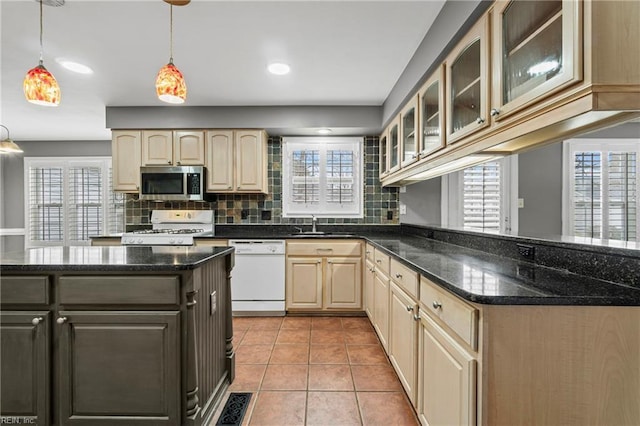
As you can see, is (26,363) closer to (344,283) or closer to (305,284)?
(305,284)

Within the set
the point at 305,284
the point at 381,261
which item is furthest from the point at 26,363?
the point at 305,284

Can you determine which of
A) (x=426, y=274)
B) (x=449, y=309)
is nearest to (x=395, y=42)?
(x=426, y=274)

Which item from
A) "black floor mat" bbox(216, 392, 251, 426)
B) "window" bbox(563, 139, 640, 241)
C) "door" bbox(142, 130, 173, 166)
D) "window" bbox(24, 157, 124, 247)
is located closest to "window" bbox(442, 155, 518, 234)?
"window" bbox(563, 139, 640, 241)

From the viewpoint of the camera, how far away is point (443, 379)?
4.29 feet

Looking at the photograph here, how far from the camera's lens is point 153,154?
374 cm

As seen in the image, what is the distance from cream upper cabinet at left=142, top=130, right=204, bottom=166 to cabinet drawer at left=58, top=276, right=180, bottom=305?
245cm

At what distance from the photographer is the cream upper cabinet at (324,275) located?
11.4 ft

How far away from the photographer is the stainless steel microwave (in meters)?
3.67

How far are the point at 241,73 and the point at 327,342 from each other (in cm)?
257

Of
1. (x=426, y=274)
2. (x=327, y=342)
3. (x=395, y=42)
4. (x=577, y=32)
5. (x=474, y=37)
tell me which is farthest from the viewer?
(x=327, y=342)

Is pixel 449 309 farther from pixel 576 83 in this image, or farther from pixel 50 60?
pixel 50 60

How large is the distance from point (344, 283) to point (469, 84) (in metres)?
2.39

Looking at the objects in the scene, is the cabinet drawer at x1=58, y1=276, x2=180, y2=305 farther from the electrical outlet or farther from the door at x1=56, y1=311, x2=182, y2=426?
the electrical outlet

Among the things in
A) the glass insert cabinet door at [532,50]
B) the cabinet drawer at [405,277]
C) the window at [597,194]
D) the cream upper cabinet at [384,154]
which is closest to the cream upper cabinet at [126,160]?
the cream upper cabinet at [384,154]
